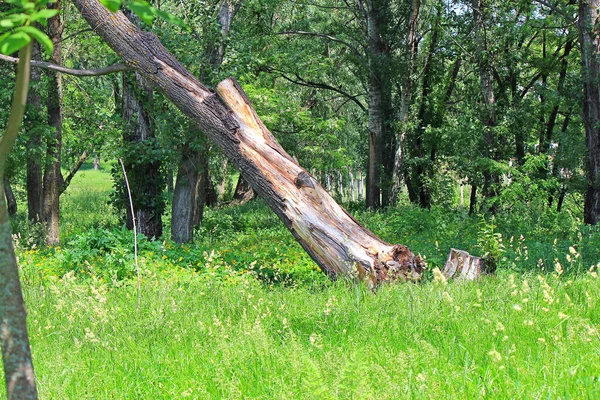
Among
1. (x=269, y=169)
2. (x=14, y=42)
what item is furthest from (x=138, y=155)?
(x=14, y=42)

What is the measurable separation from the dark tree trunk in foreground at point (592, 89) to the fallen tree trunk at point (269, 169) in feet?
29.6

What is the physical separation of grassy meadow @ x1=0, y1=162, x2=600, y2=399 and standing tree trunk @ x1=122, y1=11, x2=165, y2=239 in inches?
143

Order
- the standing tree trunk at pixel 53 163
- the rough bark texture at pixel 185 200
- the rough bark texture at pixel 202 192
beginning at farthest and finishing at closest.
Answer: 1. the standing tree trunk at pixel 53 163
2. the rough bark texture at pixel 202 192
3. the rough bark texture at pixel 185 200

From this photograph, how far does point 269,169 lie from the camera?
324 inches

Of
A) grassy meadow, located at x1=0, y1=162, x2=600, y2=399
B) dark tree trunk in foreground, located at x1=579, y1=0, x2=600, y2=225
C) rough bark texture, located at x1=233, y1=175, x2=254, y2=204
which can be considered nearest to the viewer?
grassy meadow, located at x1=0, y1=162, x2=600, y2=399

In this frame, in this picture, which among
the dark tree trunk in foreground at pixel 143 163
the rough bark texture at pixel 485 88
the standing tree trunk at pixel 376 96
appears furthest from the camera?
the standing tree trunk at pixel 376 96

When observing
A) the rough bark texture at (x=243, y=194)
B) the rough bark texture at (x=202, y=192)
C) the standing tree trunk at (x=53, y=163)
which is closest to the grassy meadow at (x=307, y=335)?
the rough bark texture at (x=202, y=192)

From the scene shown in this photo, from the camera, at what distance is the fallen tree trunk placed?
7473 mm

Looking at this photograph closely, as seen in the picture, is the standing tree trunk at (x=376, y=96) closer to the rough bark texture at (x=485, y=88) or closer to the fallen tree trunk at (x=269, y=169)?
the rough bark texture at (x=485, y=88)

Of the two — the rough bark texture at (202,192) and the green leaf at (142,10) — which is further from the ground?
the green leaf at (142,10)

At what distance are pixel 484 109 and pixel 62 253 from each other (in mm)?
13435

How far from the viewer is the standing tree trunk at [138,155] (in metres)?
12.1

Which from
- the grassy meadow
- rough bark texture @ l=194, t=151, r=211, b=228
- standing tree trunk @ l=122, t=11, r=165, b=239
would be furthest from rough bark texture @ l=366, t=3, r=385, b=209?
the grassy meadow

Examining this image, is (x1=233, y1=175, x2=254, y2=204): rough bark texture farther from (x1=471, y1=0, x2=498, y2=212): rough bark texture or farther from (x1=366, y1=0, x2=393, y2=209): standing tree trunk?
(x1=471, y1=0, x2=498, y2=212): rough bark texture
